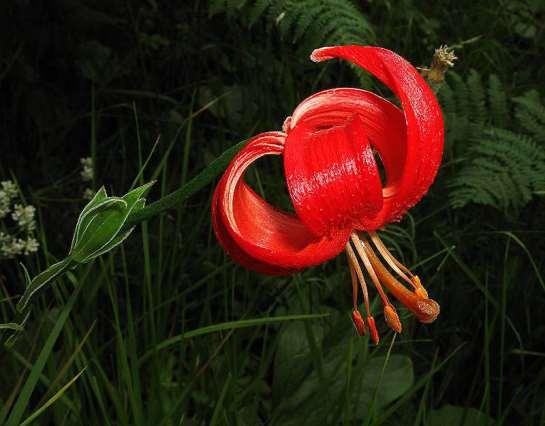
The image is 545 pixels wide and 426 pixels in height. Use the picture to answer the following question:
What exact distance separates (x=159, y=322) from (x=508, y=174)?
1024 millimetres

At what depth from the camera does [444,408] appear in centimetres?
154

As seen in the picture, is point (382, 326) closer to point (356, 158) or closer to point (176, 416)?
point (176, 416)

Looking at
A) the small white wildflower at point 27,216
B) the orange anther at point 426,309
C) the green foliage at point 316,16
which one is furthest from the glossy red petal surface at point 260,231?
the green foliage at point 316,16

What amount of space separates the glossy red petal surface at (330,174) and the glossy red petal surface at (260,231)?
0.10 feet

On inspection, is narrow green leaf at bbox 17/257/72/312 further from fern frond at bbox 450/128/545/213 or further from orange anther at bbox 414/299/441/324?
fern frond at bbox 450/128/545/213

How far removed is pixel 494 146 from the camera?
7.08 ft

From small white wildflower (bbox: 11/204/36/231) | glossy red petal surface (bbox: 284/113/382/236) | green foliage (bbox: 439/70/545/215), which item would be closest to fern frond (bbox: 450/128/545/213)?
green foliage (bbox: 439/70/545/215)

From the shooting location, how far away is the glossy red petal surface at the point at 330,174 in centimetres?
83

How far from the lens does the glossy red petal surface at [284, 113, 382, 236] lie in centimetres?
83

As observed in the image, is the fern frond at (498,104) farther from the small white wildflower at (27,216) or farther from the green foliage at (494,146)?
the small white wildflower at (27,216)

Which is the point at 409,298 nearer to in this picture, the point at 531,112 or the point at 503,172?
the point at 503,172

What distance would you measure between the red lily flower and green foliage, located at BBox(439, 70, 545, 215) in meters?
0.97

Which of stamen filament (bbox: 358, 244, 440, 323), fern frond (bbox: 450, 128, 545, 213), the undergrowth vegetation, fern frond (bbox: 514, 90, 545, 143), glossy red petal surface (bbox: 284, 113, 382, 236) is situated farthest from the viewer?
fern frond (bbox: 514, 90, 545, 143)

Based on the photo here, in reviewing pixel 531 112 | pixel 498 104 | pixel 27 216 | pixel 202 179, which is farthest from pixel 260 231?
pixel 498 104
